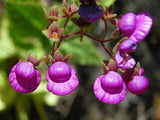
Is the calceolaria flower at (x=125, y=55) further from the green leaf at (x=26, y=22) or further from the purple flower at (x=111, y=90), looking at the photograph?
the green leaf at (x=26, y=22)

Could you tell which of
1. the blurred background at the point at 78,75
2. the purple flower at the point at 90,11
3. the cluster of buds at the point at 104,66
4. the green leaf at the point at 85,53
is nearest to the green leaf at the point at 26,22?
the blurred background at the point at 78,75

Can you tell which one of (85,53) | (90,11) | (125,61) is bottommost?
(85,53)

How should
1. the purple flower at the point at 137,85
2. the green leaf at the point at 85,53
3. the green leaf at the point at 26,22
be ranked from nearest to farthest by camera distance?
the purple flower at the point at 137,85
the green leaf at the point at 26,22
the green leaf at the point at 85,53

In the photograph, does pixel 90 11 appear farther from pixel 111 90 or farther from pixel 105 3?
pixel 111 90

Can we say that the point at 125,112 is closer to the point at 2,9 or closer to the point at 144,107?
the point at 144,107

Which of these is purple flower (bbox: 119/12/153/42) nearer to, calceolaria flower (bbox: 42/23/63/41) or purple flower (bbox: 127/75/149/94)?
purple flower (bbox: 127/75/149/94)

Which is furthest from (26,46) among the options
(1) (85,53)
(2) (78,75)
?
(2) (78,75)
